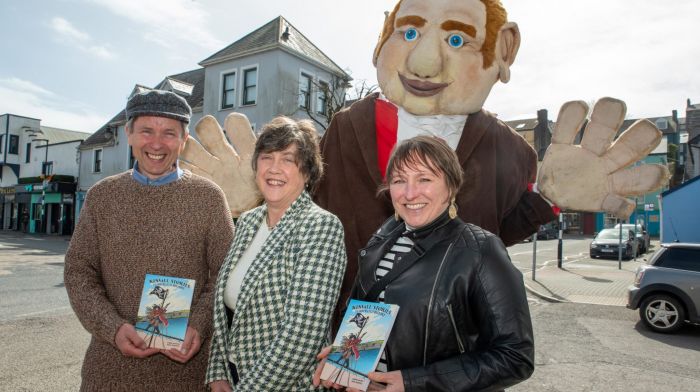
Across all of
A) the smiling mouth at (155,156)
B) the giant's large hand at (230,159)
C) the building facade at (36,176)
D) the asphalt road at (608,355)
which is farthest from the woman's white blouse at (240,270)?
the building facade at (36,176)

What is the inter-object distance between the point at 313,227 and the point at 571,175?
1436 mm

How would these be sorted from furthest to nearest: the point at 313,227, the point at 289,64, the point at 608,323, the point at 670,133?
the point at 670,133, the point at 289,64, the point at 608,323, the point at 313,227

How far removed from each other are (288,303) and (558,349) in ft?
18.8

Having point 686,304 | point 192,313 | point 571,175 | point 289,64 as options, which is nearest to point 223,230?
point 192,313

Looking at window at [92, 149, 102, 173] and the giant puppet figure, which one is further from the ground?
window at [92, 149, 102, 173]

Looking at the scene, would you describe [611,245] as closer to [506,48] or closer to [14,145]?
[506,48]

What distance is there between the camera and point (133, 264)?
212 centimetres

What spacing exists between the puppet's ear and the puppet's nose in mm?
356

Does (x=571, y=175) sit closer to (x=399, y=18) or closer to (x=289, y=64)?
(x=399, y=18)

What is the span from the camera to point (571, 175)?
8.05ft

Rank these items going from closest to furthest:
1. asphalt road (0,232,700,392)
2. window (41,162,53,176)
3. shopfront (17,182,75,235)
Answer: asphalt road (0,232,700,392)
shopfront (17,182,75,235)
window (41,162,53,176)

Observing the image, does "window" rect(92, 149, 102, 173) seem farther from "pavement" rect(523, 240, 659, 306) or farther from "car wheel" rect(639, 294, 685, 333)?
"car wheel" rect(639, 294, 685, 333)

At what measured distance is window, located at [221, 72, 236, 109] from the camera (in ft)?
60.2

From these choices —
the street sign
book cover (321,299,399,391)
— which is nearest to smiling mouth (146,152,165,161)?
book cover (321,299,399,391)
